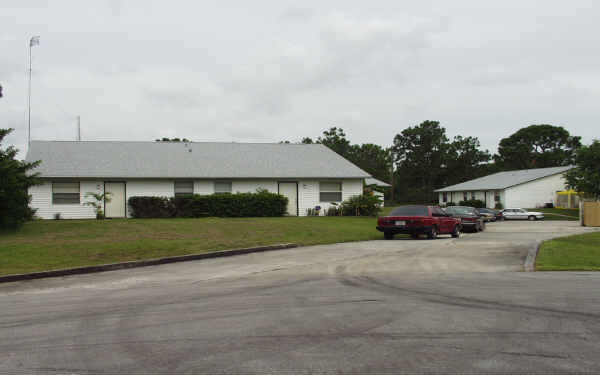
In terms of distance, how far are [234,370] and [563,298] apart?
573 centimetres

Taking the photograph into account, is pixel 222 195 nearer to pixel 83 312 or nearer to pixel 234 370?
pixel 83 312

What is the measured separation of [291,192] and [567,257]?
70.3 ft

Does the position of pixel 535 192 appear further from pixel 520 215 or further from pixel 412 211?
pixel 412 211

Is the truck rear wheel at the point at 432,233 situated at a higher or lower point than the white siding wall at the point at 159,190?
lower

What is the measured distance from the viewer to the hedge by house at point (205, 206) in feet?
97.2

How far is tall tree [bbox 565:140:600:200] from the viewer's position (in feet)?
163

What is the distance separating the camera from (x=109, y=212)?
30281 mm

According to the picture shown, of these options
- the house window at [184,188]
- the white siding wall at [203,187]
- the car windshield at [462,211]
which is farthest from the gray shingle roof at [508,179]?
the house window at [184,188]

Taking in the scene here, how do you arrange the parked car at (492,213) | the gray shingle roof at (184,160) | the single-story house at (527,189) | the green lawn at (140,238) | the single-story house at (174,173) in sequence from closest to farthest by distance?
the green lawn at (140,238), the single-story house at (174,173), the gray shingle roof at (184,160), the parked car at (492,213), the single-story house at (527,189)

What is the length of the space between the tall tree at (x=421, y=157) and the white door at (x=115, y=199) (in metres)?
66.4

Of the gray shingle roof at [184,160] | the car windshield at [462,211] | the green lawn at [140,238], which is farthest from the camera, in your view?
the gray shingle roof at [184,160]

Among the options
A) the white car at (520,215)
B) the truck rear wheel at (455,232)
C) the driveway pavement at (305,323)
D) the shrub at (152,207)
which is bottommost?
the driveway pavement at (305,323)

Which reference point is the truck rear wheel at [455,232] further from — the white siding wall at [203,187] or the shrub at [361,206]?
the white siding wall at [203,187]

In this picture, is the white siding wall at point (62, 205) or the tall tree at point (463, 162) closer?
the white siding wall at point (62, 205)
